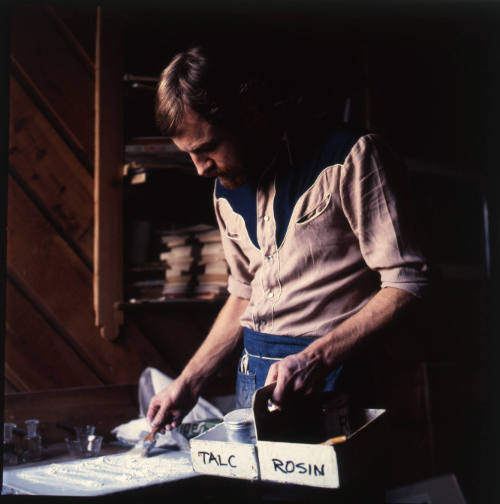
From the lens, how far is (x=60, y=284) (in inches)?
81.3

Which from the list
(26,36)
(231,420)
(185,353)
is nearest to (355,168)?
(231,420)

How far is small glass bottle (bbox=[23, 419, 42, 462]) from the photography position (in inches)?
67.7

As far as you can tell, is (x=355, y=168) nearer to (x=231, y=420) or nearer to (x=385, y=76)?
(x=231, y=420)

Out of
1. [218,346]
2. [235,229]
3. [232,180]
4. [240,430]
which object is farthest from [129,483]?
[232,180]

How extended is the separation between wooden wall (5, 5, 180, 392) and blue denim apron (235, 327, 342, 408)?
34.8 inches

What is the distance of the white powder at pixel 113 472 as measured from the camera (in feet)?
4.66

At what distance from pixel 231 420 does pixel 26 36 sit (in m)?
1.74

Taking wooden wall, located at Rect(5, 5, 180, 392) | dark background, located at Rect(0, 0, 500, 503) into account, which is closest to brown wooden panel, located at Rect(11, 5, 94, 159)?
wooden wall, located at Rect(5, 5, 180, 392)

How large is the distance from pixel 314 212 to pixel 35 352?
1.33m

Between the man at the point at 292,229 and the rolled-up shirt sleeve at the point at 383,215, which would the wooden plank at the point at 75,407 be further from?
the rolled-up shirt sleeve at the point at 383,215

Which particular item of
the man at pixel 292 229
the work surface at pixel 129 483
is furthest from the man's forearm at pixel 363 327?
the work surface at pixel 129 483

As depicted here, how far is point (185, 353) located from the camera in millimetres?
2236

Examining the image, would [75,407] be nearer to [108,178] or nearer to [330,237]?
[108,178]

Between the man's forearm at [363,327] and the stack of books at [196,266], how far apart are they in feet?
3.39
